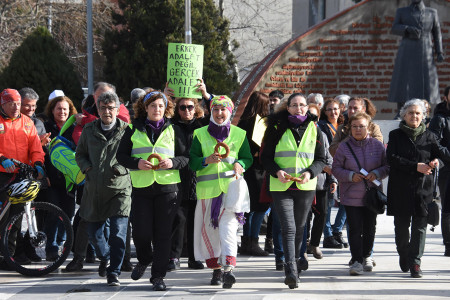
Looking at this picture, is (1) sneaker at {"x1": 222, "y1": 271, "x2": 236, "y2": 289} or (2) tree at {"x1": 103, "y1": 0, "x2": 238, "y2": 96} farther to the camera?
(2) tree at {"x1": 103, "y1": 0, "x2": 238, "y2": 96}

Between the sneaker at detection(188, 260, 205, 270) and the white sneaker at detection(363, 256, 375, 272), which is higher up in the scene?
the white sneaker at detection(363, 256, 375, 272)

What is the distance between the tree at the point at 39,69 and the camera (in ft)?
83.4

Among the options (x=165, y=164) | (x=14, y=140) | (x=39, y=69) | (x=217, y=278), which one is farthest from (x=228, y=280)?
(x=39, y=69)

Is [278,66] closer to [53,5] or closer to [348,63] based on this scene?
[348,63]

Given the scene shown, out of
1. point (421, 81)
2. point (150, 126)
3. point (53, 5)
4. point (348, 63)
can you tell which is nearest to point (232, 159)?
point (150, 126)

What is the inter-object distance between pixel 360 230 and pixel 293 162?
1254 millimetres

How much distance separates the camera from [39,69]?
2564 cm

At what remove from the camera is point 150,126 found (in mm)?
8656

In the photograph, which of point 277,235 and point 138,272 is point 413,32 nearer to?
point 277,235

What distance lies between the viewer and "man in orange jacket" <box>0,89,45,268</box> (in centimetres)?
969

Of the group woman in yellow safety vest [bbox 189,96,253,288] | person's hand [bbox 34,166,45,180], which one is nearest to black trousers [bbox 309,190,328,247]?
woman in yellow safety vest [bbox 189,96,253,288]

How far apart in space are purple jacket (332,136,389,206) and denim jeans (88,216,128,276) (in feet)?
7.45

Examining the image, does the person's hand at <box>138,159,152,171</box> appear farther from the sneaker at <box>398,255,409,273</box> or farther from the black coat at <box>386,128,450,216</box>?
the sneaker at <box>398,255,409,273</box>

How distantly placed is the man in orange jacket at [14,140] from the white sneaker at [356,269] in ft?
10.7
